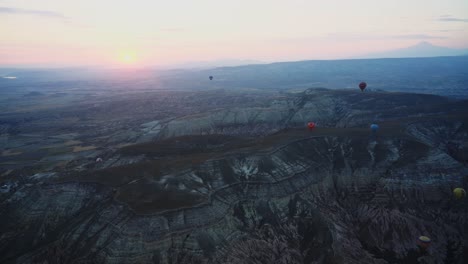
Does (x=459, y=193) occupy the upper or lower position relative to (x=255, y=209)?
upper

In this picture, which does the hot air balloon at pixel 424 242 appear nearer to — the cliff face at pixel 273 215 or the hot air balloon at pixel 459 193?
the cliff face at pixel 273 215

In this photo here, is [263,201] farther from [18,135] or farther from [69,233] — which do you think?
[18,135]

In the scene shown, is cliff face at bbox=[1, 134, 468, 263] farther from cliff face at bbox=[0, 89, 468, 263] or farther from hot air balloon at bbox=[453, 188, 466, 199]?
hot air balloon at bbox=[453, 188, 466, 199]

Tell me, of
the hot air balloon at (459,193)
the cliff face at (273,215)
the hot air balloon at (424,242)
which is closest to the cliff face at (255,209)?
the cliff face at (273,215)

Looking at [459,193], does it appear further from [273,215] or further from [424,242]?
[273,215]

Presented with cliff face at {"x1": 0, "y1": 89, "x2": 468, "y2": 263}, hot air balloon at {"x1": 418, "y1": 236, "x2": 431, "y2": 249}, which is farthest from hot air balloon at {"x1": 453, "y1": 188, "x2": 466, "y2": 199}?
hot air balloon at {"x1": 418, "y1": 236, "x2": 431, "y2": 249}

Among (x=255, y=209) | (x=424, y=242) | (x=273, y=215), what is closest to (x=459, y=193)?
(x=424, y=242)

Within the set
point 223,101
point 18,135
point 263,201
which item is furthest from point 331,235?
point 223,101

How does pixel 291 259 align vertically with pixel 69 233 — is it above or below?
below

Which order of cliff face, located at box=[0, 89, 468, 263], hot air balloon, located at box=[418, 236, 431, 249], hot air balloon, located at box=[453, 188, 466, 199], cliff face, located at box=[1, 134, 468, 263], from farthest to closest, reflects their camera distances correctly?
hot air balloon, located at box=[453, 188, 466, 199] → hot air balloon, located at box=[418, 236, 431, 249] → cliff face, located at box=[0, 89, 468, 263] → cliff face, located at box=[1, 134, 468, 263]
